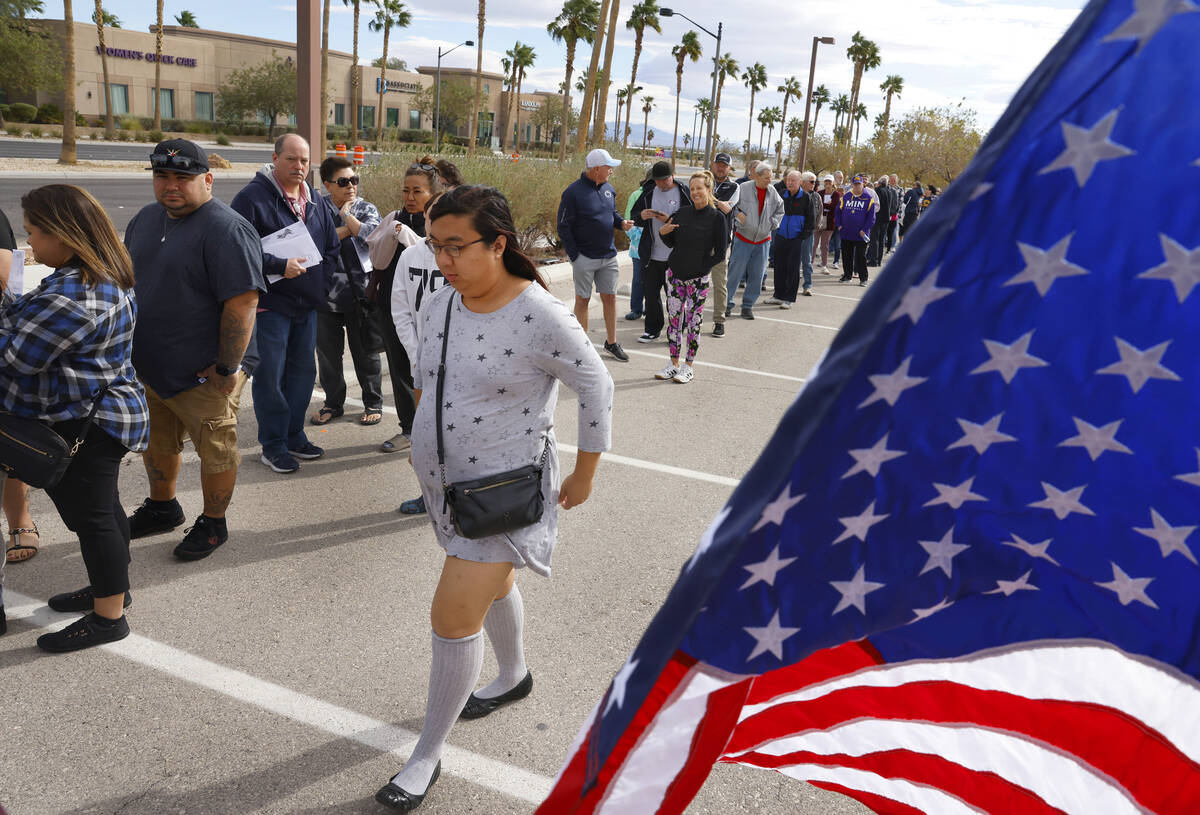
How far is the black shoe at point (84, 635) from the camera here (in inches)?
140

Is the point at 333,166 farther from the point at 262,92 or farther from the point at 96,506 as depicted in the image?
the point at 262,92

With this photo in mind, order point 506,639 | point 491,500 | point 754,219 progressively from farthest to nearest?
point 754,219, point 506,639, point 491,500

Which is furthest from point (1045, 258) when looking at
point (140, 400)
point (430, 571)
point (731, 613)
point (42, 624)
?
point (42, 624)

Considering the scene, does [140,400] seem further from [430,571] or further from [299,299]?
[299,299]

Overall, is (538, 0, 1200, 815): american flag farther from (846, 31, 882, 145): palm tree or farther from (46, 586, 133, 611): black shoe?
(846, 31, 882, 145): palm tree

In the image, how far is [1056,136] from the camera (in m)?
1.02

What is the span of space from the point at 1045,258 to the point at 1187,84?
0.73 ft

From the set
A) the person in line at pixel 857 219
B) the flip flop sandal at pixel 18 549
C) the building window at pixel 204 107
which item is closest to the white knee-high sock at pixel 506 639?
the flip flop sandal at pixel 18 549

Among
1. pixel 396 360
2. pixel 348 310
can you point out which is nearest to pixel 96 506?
pixel 396 360

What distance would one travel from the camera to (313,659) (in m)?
3.62

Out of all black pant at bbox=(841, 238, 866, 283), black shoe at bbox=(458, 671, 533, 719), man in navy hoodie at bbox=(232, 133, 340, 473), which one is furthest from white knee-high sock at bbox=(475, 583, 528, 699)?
black pant at bbox=(841, 238, 866, 283)

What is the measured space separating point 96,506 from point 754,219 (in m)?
9.24

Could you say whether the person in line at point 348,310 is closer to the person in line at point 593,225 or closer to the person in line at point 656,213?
the person in line at point 593,225

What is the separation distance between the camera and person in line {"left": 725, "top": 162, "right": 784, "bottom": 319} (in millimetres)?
11383
